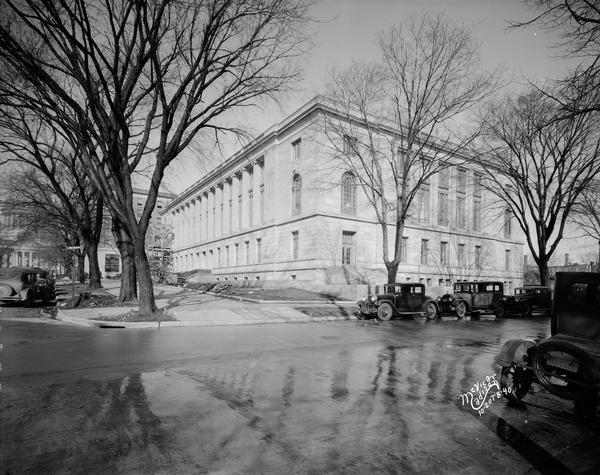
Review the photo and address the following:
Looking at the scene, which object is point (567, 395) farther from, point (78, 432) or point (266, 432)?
point (78, 432)

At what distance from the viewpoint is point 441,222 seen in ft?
154

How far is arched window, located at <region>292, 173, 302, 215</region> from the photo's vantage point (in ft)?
128

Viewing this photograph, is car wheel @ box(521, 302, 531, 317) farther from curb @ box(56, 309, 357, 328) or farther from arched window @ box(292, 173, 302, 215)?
arched window @ box(292, 173, 302, 215)

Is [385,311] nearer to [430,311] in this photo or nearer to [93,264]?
[430,311]

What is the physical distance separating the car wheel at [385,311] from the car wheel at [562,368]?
40.2 feet

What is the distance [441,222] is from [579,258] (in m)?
91.7

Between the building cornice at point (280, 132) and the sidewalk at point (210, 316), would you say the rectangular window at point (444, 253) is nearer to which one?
the building cornice at point (280, 132)

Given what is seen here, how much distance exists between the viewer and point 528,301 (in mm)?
21781

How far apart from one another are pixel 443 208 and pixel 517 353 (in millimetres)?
44765

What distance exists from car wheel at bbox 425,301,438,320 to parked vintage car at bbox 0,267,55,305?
19.2 m

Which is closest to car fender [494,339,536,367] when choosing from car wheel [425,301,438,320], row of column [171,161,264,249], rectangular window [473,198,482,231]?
car wheel [425,301,438,320]

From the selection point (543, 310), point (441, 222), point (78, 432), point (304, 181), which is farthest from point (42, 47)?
point (441, 222)

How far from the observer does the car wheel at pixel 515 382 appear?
5238 mm

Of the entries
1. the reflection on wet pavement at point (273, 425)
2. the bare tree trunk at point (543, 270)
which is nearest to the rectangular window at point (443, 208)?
the bare tree trunk at point (543, 270)
